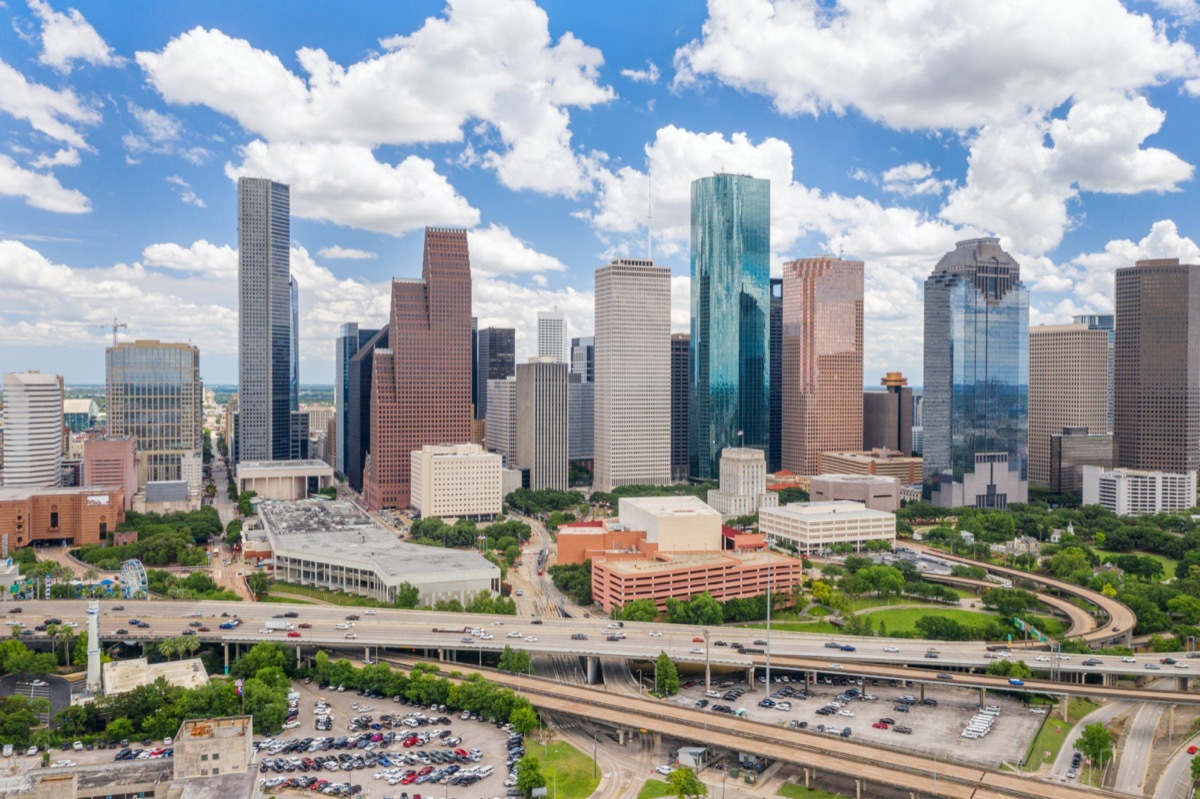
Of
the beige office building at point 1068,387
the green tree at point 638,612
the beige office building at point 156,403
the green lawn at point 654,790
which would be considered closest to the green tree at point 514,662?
the green tree at point 638,612

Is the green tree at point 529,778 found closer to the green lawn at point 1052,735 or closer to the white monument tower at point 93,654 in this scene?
the green lawn at point 1052,735

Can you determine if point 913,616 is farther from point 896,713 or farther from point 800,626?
point 896,713

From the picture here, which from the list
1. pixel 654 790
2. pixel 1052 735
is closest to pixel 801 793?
pixel 654 790

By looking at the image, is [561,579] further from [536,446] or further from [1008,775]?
[536,446]

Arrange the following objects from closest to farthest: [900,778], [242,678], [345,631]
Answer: [900,778] → [242,678] → [345,631]

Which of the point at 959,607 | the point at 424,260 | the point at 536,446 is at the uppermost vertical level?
the point at 424,260

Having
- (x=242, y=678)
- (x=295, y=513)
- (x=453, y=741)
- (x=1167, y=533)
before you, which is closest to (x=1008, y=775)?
(x=453, y=741)

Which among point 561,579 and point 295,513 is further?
point 295,513
